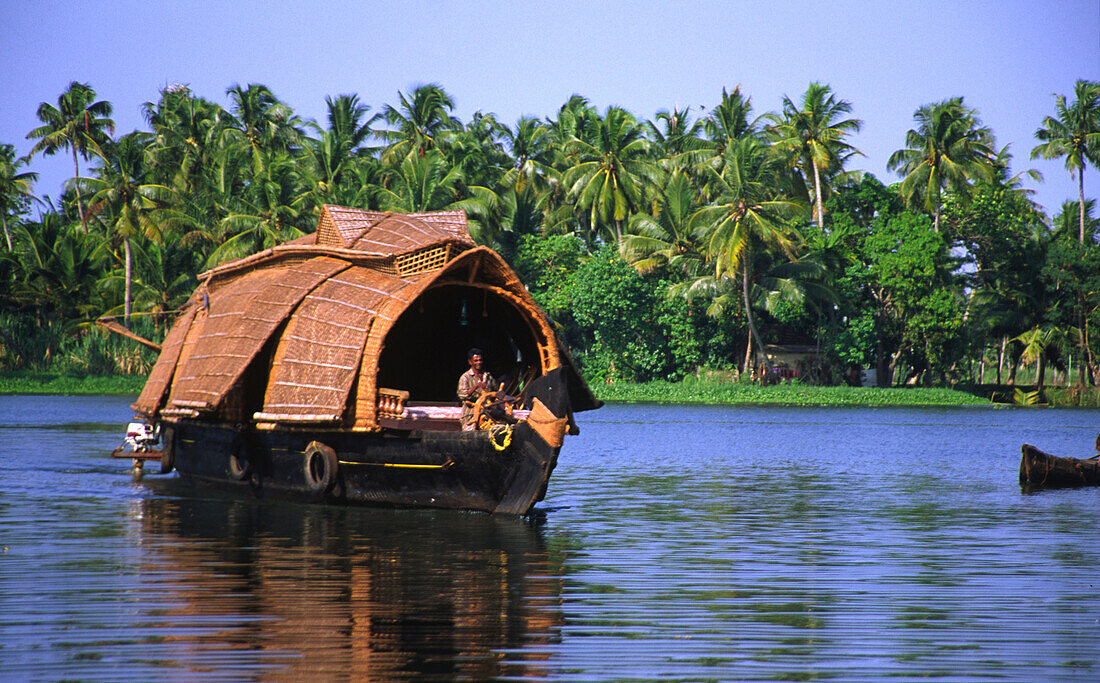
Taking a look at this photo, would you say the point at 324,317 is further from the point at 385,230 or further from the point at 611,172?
the point at 611,172

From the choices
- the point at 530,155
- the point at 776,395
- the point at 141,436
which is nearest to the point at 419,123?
the point at 530,155

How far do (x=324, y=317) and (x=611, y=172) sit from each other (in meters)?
33.1

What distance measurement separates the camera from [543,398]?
10.9 m

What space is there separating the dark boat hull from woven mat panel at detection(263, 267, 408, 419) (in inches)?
18.4

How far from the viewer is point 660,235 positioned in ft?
144

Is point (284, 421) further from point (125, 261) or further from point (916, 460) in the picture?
point (125, 261)

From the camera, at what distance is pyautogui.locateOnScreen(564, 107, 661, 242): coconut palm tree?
43938mm

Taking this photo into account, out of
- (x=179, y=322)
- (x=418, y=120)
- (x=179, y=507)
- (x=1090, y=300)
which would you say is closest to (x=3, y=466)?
(x=179, y=322)

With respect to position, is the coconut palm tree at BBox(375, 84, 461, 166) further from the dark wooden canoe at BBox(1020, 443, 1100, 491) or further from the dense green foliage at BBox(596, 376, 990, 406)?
the dark wooden canoe at BBox(1020, 443, 1100, 491)

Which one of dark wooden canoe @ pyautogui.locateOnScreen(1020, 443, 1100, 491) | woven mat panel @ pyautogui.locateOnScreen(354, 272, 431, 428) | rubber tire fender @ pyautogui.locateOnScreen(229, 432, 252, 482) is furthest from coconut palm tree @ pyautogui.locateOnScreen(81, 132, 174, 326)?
dark wooden canoe @ pyautogui.locateOnScreen(1020, 443, 1100, 491)

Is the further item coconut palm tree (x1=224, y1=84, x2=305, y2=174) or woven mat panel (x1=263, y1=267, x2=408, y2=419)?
coconut palm tree (x1=224, y1=84, x2=305, y2=174)

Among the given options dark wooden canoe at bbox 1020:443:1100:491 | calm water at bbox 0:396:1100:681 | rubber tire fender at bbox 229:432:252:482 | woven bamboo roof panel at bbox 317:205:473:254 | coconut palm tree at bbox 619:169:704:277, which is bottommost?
calm water at bbox 0:396:1100:681

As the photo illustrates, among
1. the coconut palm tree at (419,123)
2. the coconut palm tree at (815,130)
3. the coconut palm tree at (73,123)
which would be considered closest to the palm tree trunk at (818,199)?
the coconut palm tree at (815,130)

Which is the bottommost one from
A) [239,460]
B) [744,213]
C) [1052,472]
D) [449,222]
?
[1052,472]
